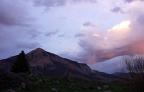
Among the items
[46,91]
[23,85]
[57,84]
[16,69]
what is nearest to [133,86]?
[46,91]

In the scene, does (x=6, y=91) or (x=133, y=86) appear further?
(x=6, y=91)

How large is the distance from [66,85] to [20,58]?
3720 centimetres

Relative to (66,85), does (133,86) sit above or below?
below

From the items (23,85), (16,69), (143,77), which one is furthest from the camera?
(16,69)

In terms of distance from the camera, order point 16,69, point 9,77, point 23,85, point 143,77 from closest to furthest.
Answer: point 143,77 < point 23,85 < point 9,77 < point 16,69

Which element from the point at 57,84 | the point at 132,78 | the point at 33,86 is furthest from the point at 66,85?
the point at 132,78

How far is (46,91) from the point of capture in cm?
3684

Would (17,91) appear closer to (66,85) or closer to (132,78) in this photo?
(66,85)

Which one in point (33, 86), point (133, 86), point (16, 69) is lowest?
point (133, 86)

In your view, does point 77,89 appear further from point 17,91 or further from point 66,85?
point 17,91

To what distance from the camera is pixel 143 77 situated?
21.7 metres

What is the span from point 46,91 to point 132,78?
627 inches

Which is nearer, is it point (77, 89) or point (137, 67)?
point (137, 67)

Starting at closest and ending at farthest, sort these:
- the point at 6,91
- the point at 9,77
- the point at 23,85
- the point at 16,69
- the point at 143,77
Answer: the point at 143,77, the point at 6,91, the point at 23,85, the point at 9,77, the point at 16,69
